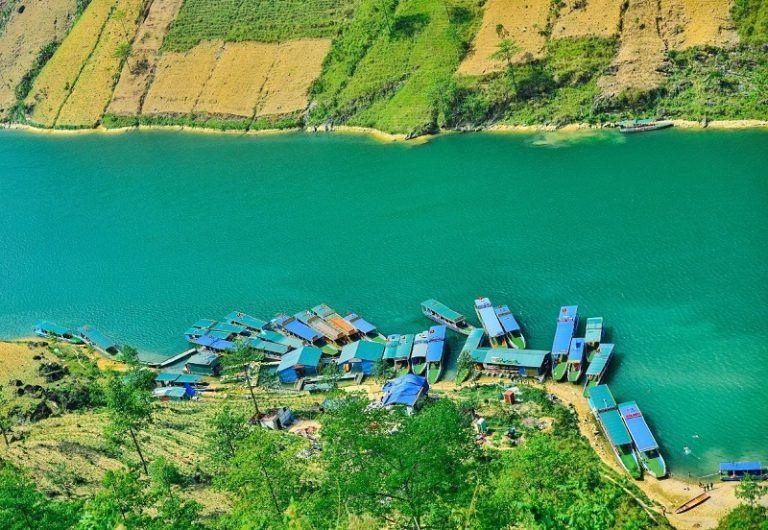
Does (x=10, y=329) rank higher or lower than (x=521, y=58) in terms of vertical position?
lower

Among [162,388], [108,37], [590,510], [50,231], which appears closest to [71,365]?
[162,388]

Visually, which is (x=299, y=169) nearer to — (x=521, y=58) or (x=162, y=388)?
(x=521, y=58)

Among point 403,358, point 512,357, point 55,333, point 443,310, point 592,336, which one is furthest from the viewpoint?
point 55,333

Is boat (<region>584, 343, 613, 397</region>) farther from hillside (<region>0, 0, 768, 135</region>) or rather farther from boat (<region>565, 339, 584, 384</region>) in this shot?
hillside (<region>0, 0, 768, 135</region>)

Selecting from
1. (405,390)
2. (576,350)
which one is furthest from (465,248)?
(405,390)

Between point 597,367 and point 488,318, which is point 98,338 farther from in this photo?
point 597,367

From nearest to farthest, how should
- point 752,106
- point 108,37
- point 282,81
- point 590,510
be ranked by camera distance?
point 590,510
point 752,106
point 282,81
point 108,37

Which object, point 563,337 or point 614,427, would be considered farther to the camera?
point 563,337

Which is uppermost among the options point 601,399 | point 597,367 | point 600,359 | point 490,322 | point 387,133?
point 387,133
